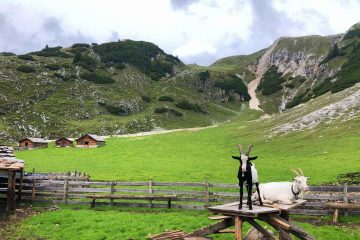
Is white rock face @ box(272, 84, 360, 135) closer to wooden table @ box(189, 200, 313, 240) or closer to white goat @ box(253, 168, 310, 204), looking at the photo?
white goat @ box(253, 168, 310, 204)

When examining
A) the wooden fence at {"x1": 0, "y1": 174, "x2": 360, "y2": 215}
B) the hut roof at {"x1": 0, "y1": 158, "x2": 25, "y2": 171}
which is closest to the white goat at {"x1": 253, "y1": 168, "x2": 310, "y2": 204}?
the wooden fence at {"x1": 0, "y1": 174, "x2": 360, "y2": 215}

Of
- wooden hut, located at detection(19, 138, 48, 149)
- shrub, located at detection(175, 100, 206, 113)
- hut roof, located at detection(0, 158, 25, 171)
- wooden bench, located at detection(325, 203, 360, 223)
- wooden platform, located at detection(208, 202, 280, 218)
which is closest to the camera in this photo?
wooden platform, located at detection(208, 202, 280, 218)

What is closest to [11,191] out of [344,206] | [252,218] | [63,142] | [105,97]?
[252,218]

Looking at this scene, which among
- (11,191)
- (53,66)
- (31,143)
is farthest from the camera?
(53,66)

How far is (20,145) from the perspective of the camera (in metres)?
100

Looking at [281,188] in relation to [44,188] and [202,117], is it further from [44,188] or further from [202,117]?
[202,117]

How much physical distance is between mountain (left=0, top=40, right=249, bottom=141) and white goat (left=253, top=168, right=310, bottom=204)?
106 meters

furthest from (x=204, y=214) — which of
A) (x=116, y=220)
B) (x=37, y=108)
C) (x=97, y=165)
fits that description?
(x=37, y=108)

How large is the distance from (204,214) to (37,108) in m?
120

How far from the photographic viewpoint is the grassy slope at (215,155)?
48.7 metres

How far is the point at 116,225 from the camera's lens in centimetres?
2362

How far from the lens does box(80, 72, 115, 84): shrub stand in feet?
566

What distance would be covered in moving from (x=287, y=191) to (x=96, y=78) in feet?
545

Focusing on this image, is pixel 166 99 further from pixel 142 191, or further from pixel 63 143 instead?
pixel 142 191
